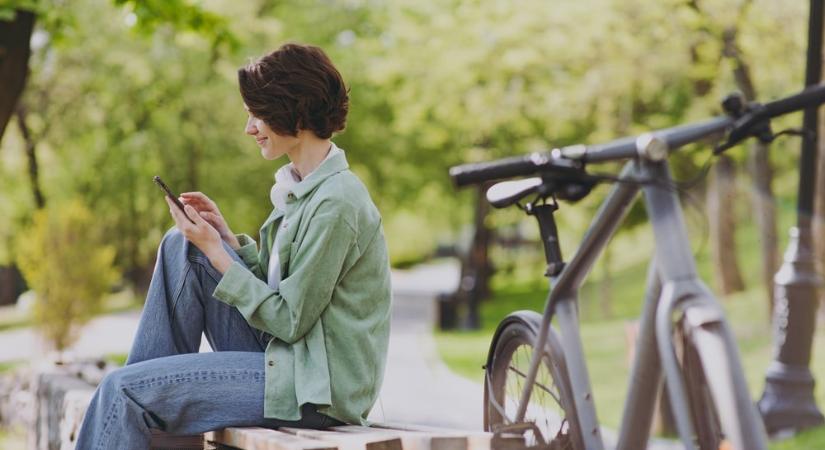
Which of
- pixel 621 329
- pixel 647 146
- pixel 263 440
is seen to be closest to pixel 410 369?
pixel 621 329

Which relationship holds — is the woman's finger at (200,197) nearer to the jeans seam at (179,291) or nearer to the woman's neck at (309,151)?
the jeans seam at (179,291)

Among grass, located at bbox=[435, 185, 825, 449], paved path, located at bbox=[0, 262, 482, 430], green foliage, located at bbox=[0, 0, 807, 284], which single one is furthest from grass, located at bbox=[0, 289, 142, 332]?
grass, located at bbox=[435, 185, 825, 449]

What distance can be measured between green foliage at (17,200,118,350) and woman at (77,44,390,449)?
12.1 meters

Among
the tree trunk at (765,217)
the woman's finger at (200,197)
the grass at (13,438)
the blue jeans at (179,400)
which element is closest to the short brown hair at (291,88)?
the woman's finger at (200,197)

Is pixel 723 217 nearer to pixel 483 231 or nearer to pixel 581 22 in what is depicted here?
pixel 581 22

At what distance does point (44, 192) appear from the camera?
30359 mm

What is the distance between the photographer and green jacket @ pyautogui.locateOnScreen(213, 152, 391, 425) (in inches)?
132

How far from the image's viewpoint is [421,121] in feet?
71.2

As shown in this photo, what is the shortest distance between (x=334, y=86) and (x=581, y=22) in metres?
10.5

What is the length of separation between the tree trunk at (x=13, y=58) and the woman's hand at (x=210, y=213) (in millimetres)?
5094

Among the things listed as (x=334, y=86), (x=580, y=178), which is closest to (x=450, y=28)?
(x=334, y=86)

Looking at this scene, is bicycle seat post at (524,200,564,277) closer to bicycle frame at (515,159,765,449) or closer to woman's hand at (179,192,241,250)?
bicycle frame at (515,159,765,449)

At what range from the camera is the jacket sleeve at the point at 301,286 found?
3.33m

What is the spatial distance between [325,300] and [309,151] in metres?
0.49
